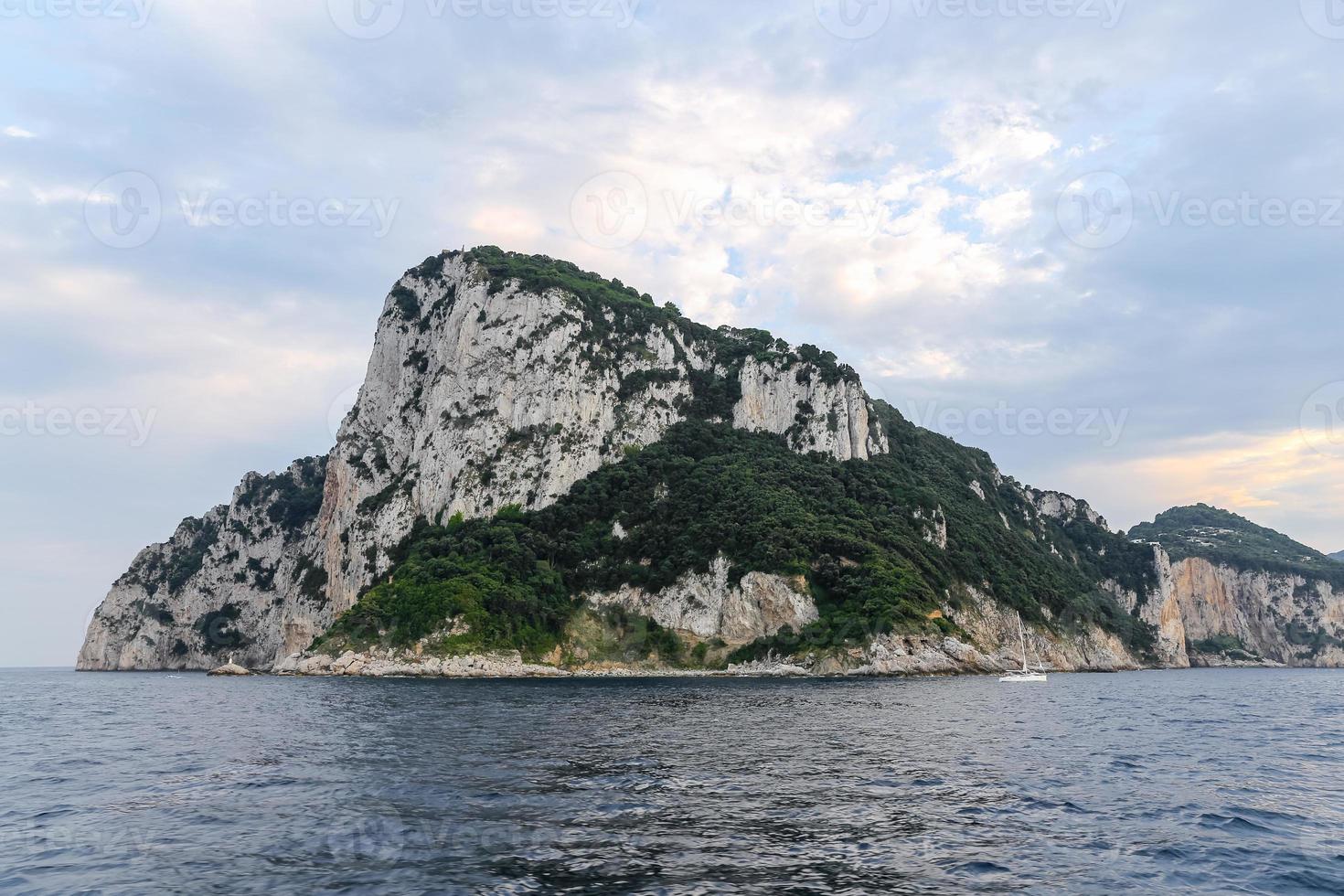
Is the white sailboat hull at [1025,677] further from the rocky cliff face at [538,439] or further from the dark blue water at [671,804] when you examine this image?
the dark blue water at [671,804]

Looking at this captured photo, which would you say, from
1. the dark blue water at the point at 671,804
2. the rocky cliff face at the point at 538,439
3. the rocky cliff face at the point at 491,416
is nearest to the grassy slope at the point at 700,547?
the rocky cliff face at the point at 538,439

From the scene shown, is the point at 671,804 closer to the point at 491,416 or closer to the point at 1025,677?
the point at 1025,677

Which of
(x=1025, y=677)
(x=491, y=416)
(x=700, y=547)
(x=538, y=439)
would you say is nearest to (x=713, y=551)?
(x=700, y=547)

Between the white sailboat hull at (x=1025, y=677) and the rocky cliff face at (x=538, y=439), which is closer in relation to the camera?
the white sailboat hull at (x=1025, y=677)

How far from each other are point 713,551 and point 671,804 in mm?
119561

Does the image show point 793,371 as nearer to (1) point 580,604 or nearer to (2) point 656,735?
(1) point 580,604

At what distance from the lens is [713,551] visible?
481ft

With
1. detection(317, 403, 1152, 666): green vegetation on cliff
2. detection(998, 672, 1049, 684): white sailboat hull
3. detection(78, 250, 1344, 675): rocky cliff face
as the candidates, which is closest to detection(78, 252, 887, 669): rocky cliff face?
detection(78, 250, 1344, 675): rocky cliff face

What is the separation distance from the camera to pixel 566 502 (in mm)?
164625

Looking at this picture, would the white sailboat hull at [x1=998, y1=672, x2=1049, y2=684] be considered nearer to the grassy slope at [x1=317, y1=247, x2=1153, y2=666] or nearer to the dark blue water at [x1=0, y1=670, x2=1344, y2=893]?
the grassy slope at [x1=317, y1=247, x2=1153, y2=666]

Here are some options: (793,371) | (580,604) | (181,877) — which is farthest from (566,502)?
(181,877)

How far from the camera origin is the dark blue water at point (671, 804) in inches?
782

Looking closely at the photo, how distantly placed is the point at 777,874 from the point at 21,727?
6102 centimetres

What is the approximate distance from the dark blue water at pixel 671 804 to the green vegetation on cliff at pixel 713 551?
73828 mm
